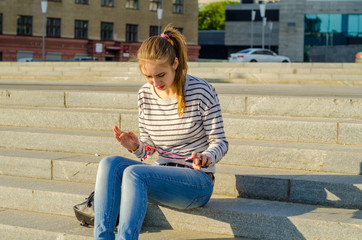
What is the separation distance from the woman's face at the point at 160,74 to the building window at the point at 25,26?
42930 mm

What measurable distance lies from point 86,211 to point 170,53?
1.32 meters

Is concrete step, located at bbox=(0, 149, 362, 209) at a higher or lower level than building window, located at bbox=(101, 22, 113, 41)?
lower

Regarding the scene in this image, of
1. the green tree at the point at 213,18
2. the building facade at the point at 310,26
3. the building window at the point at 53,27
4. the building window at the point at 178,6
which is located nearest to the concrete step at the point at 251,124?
the building window at the point at 53,27

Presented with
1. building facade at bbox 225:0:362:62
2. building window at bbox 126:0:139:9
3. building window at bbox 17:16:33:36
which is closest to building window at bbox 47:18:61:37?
building window at bbox 17:16:33:36

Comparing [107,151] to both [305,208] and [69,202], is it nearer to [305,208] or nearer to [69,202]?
[69,202]

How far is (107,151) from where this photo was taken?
5.36 m

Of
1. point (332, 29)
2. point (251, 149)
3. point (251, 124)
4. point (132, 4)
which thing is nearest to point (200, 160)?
point (251, 149)

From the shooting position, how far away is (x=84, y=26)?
48062 mm

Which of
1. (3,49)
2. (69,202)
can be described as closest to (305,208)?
(69,202)

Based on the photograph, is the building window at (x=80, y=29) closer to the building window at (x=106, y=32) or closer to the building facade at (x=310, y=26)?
the building window at (x=106, y=32)

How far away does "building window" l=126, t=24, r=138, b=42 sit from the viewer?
50500mm

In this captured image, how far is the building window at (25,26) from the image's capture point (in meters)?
44.6

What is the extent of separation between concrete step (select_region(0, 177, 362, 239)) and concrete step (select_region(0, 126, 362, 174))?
52 centimetres

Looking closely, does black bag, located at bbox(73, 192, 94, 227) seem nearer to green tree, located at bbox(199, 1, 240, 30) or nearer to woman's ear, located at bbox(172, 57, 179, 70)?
woman's ear, located at bbox(172, 57, 179, 70)
